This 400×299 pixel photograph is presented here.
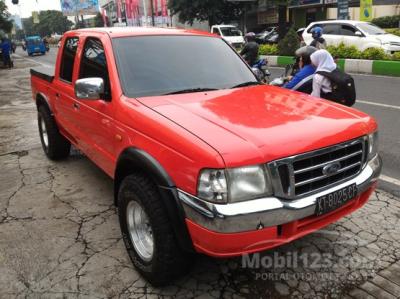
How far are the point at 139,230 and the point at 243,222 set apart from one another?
3.59 feet

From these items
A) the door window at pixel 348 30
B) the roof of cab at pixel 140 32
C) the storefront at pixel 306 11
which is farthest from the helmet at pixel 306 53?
the storefront at pixel 306 11

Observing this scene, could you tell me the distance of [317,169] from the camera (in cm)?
260

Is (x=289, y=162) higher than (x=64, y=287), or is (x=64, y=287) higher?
(x=289, y=162)

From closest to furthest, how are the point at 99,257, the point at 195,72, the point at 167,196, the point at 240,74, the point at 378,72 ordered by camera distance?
the point at 167,196 → the point at 99,257 → the point at 195,72 → the point at 240,74 → the point at 378,72

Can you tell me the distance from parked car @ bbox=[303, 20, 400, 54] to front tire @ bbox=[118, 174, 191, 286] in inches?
546

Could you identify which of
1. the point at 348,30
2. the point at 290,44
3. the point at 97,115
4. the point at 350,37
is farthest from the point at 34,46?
the point at 97,115

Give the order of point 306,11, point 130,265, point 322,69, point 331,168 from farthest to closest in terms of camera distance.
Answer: point 306,11 < point 322,69 < point 130,265 < point 331,168

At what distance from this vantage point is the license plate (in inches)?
102

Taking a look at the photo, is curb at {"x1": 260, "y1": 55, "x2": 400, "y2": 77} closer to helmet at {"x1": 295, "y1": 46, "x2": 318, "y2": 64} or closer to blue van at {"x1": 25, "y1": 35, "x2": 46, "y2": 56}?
helmet at {"x1": 295, "y1": 46, "x2": 318, "y2": 64}

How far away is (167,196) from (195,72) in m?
1.57

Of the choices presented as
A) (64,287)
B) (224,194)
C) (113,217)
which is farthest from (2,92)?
(224,194)

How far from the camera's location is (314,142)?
2.56 meters

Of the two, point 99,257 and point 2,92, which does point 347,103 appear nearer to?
point 99,257

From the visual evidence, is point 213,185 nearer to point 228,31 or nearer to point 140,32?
point 140,32
